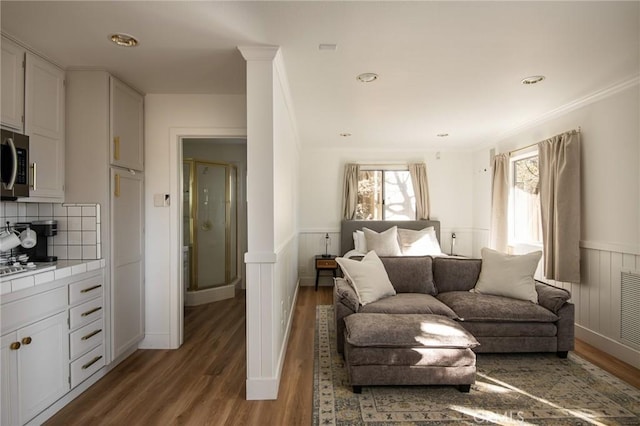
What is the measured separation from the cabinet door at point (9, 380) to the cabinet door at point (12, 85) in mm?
1304

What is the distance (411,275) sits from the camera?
360 centimetres

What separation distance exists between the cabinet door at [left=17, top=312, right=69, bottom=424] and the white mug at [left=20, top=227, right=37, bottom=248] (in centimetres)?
55

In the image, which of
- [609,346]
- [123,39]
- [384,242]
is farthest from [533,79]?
[123,39]

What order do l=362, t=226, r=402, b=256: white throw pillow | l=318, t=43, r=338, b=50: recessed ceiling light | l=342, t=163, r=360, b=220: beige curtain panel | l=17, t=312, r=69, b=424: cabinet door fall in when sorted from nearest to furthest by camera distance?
1. l=17, t=312, r=69, b=424: cabinet door
2. l=318, t=43, r=338, b=50: recessed ceiling light
3. l=362, t=226, r=402, b=256: white throw pillow
4. l=342, t=163, r=360, b=220: beige curtain panel

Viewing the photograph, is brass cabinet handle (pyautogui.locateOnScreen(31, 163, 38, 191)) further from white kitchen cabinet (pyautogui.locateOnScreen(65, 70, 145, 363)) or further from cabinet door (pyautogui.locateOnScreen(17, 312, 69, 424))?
cabinet door (pyautogui.locateOnScreen(17, 312, 69, 424))

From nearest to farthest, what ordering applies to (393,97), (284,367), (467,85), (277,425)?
(277,425) → (284,367) → (467,85) → (393,97)

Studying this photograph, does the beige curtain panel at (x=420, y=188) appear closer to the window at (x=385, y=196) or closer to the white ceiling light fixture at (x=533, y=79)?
the window at (x=385, y=196)

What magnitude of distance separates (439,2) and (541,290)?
270 centimetres

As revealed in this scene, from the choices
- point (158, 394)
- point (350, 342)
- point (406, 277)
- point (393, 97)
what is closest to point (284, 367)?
point (350, 342)

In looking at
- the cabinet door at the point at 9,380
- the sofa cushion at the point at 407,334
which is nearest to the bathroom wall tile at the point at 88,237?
the cabinet door at the point at 9,380

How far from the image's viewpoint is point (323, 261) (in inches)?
221

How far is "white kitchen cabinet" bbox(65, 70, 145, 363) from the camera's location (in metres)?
2.68

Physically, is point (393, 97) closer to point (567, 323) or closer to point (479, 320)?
point (479, 320)

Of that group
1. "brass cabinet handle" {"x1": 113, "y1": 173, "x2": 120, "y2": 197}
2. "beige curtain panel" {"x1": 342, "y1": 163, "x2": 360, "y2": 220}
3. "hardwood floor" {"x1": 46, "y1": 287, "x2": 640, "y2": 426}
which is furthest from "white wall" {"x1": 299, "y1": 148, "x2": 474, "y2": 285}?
"brass cabinet handle" {"x1": 113, "y1": 173, "x2": 120, "y2": 197}
